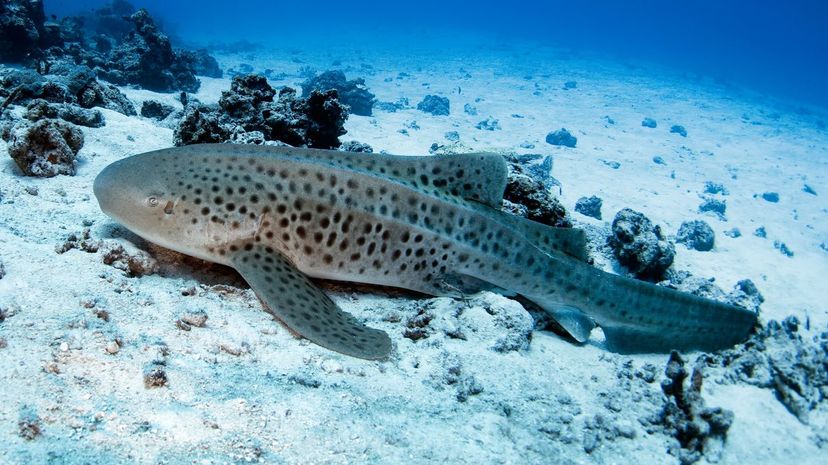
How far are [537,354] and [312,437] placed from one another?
251 cm

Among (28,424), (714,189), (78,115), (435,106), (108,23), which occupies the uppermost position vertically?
(108,23)

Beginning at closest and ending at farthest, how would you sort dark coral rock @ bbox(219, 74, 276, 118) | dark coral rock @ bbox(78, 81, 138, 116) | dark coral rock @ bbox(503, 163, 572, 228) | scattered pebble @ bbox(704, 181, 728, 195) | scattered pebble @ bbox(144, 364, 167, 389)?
1. scattered pebble @ bbox(144, 364, 167, 389)
2. dark coral rock @ bbox(503, 163, 572, 228)
3. dark coral rock @ bbox(219, 74, 276, 118)
4. dark coral rock @ bbox(78, 81, 138, 116)
5. scattered pebble @ bbox(704, 181, 728, 195)

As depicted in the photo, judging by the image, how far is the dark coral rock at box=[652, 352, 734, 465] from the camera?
3760 millimetres

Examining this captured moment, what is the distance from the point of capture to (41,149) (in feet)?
17.1

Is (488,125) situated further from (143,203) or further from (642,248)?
(143,203)

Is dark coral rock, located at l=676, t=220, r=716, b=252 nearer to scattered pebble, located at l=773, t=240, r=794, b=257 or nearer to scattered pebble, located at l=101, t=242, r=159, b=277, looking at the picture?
scattered pebble, located at l=773, t=240, r=794, b=257

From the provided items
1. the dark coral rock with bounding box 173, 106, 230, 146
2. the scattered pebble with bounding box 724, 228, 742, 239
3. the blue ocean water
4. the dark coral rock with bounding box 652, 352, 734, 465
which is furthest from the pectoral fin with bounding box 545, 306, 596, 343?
the blue ocean water

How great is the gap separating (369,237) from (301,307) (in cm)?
109

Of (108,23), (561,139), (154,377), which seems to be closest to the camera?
(154,377)

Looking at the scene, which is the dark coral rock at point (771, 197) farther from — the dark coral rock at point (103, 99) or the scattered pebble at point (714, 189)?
the dark coral rock at point (103, 99)

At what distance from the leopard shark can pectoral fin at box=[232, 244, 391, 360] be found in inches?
0.4

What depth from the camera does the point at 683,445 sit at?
376 cm

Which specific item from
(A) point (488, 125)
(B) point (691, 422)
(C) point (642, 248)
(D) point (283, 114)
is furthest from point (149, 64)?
(B) point (691, 422)

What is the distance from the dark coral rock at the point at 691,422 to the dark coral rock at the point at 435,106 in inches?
806
